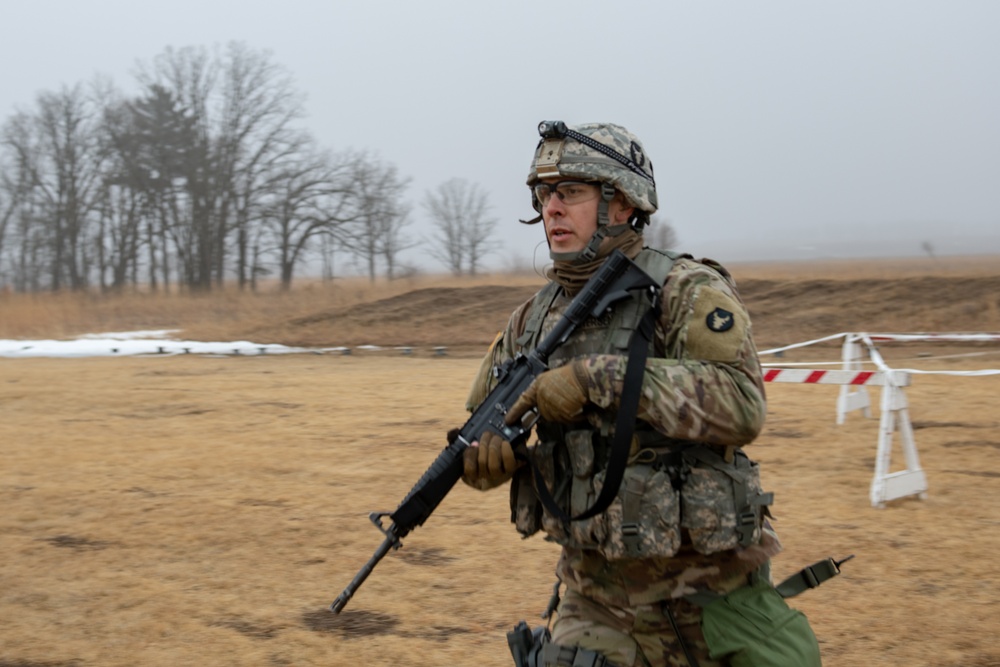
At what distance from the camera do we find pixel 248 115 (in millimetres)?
39219

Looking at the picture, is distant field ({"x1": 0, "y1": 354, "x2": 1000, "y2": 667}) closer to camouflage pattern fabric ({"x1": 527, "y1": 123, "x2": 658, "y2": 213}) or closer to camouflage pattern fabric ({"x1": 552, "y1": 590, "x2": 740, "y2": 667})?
camouflage pattern fabric ({"x1": 552, "y1": 590, "x2": 740, "y2": 667})

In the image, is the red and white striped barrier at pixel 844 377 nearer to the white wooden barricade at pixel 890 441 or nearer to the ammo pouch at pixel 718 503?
the white wooden barricade at pixel 890 441

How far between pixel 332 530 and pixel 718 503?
4.51 meters

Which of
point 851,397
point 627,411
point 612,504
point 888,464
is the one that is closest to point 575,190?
point 627,411

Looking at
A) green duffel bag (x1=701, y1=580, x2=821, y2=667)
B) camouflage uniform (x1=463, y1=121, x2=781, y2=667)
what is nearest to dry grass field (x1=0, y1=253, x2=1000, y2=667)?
camouflage uniform (x1=463, y1=121, x2=781, y2=667)

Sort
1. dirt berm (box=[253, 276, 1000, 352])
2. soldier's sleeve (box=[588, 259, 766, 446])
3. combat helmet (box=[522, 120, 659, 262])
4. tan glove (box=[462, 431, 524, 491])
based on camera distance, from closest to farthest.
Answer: soldier's sleeve (box=[588, 259, 766, 446]) < tan glove (box=[462, 431, 524, 491]) < combat helmet (box=[522, 120, 659, 262]) < dirt berm (box=[253, 276, 1000, 352])

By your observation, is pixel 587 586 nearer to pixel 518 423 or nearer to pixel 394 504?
pixel 518 423

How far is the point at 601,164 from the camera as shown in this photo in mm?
2746

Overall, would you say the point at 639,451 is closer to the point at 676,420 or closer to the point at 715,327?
the point at 676,420

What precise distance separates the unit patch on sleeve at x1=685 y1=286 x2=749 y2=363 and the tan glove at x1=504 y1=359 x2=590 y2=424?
0.92 ft

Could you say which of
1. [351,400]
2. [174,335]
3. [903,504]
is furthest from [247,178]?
[903,504]

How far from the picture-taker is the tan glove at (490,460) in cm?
263

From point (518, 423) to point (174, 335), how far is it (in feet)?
72.3

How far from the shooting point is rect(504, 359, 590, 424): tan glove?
8.20 ft
